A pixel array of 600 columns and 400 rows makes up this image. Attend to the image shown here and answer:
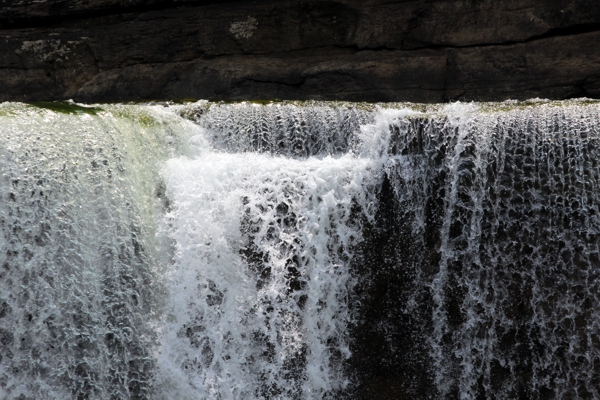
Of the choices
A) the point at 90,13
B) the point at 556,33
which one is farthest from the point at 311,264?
the point at 90,13

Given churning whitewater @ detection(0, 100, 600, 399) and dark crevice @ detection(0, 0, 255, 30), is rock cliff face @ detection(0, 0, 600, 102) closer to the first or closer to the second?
dark crevice @ detection(0, 0, 255, 30)

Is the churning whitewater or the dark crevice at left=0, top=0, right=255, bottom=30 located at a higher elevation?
the dark crevice at left=0, top=0, right=255, bottom=30

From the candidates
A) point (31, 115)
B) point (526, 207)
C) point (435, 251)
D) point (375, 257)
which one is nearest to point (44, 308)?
point (31, 115)

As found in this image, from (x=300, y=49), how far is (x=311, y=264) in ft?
11.2

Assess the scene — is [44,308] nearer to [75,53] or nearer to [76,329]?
[76,329]

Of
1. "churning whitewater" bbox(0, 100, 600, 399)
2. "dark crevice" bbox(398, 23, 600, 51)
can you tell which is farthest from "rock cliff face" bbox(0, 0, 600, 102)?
"churning whitewater" bbox(0, 100, 600, 399)

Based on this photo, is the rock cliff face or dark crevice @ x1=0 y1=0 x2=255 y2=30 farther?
dark crevice @ x1=0 y1=0 x2=255 y2=30

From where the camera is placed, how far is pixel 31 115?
13.8 feet

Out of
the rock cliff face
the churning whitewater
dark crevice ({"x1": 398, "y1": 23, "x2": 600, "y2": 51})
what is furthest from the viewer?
the rock cliff face

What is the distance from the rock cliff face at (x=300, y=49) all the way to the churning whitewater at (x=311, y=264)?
1.93 metres

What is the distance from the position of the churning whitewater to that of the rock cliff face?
1.93 m

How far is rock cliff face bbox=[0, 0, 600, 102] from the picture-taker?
6105 millimetres

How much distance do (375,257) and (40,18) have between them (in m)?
5.35

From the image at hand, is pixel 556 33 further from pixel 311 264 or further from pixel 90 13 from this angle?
pixel 90 13
